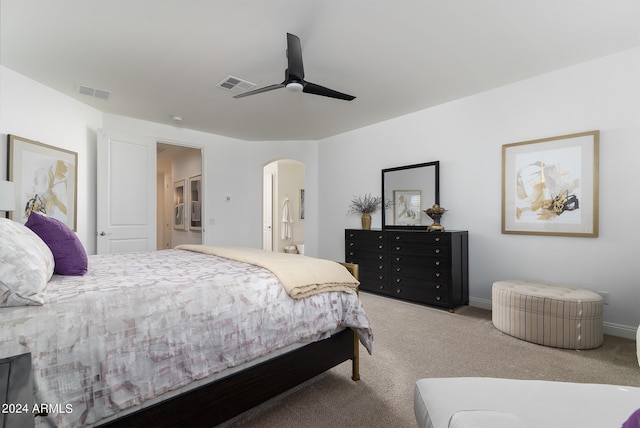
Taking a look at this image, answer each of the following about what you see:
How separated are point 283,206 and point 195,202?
7.49 ft

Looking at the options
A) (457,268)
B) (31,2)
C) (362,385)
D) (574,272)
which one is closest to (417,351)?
(362,385)

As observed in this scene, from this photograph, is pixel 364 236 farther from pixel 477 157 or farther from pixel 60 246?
pixel 60 246

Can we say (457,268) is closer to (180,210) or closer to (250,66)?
(250,66)

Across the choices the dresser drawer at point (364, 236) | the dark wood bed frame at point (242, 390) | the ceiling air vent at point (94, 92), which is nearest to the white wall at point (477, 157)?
the ceiling air vent at point (94, 92)

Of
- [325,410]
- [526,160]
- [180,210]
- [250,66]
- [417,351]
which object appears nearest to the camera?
A: [325,410]

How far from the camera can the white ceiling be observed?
85.5 inches

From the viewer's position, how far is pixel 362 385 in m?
1.96

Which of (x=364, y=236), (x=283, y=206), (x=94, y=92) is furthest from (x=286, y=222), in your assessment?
(x=94, y=92)

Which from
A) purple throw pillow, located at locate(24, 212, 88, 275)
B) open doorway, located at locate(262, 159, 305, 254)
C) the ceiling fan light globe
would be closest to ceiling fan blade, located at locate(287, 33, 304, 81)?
the ceiling fan light globe

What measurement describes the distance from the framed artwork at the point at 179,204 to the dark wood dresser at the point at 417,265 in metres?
4.29

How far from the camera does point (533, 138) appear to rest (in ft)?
10.9

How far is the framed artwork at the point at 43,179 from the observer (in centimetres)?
311

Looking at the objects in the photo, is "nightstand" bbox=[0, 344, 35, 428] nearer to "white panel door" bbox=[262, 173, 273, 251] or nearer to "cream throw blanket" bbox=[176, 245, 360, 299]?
"cream throw blanket" bbox=[176, 245, 360, 299]

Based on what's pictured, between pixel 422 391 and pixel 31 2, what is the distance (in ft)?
10.6
